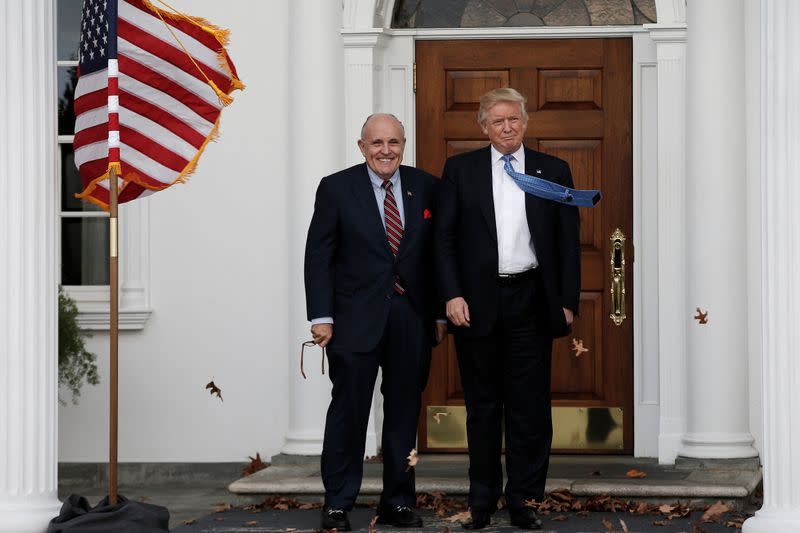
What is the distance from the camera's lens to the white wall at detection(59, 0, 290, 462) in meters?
8.20

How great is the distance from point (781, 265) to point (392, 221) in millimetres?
1681

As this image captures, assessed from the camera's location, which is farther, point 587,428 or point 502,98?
point 587,428

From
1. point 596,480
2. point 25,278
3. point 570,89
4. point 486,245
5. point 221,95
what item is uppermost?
point 570,89

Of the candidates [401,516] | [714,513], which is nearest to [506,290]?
[401,516]

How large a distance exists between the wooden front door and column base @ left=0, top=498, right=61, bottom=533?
3035 millimetres

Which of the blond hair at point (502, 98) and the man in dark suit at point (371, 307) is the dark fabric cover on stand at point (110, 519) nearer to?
the man in dark suit at point (371, 307)

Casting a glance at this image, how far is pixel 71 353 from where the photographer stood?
7.93 meters

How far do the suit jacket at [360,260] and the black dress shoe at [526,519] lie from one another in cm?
87

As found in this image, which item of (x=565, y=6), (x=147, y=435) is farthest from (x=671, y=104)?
(x=147, y=435)

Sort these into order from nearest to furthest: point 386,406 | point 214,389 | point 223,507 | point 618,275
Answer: point 386,406, point 223,507, point 214,389, point 618,275

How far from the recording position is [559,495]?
670 centimetres

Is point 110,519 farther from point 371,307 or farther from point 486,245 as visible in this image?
point 486,245

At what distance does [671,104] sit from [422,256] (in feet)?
7.73

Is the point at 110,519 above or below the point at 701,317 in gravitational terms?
below
